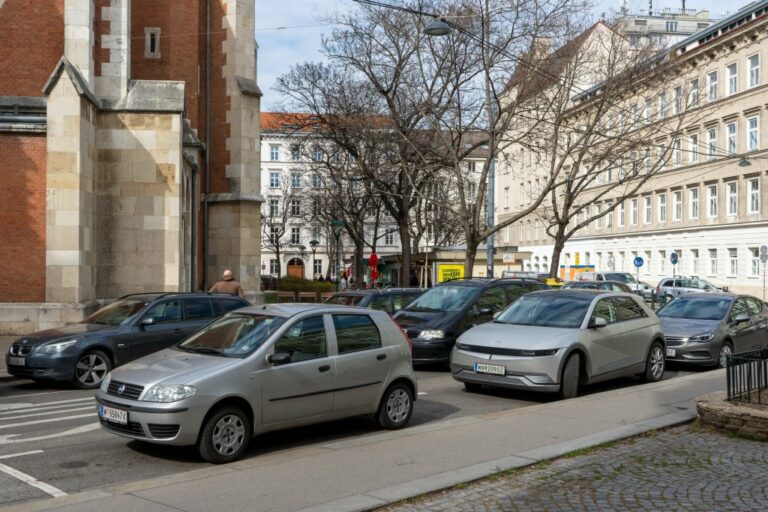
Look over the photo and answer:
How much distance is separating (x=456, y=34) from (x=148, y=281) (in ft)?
40.7

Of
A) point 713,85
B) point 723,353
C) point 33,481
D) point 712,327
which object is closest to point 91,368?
point 33,481

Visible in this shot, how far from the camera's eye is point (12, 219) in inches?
747

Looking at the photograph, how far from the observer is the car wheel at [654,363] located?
1298 centimetres

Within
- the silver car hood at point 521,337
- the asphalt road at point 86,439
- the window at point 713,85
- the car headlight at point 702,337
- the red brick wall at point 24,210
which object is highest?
the window at point 713,85

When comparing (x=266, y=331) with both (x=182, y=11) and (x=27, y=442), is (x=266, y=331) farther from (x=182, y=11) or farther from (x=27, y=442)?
(x=182, y=11)

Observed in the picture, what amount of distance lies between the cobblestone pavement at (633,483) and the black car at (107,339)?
7744 mm

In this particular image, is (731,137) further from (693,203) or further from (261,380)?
(261,380)

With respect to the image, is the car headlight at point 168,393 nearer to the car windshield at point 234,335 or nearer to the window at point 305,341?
the car windshield at point 234,335

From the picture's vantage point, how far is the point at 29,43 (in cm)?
2059

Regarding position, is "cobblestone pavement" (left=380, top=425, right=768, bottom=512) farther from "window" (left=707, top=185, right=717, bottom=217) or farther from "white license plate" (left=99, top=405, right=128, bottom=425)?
"window" (left=707, top=185, right=717, bottom=217)

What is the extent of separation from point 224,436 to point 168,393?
66cm

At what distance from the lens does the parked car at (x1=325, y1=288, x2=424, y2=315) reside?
1666 centimetres

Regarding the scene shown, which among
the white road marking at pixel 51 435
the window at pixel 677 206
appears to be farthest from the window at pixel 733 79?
the white road marking at pixel 51 435

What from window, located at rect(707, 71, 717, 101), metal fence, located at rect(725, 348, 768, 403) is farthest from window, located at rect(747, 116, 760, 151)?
metal fence, located at rect(725, 348, 768, 403)
